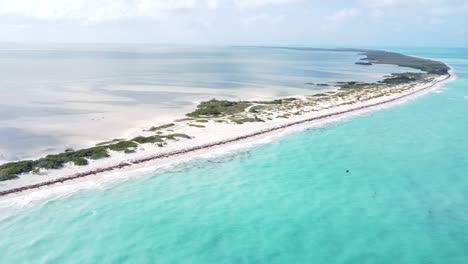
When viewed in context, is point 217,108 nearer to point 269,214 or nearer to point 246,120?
point 246,120

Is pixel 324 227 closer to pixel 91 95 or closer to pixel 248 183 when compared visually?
pixel 248 183

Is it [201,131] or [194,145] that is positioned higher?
[201,131]

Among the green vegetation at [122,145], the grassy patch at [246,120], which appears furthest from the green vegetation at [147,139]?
the grassy patch at [246,120]

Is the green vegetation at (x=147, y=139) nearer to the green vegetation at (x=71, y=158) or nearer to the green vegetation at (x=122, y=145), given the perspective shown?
the green vegetation at (x=71, y=158)

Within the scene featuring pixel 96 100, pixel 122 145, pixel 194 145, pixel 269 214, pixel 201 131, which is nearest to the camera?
pixel 269 214

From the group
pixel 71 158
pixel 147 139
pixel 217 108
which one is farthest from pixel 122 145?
pixel 217 108

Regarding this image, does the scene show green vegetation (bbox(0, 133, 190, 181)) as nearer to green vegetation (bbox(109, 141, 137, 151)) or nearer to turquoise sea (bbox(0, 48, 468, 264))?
green vegetation (bbox(109, 141, 137, 151))
